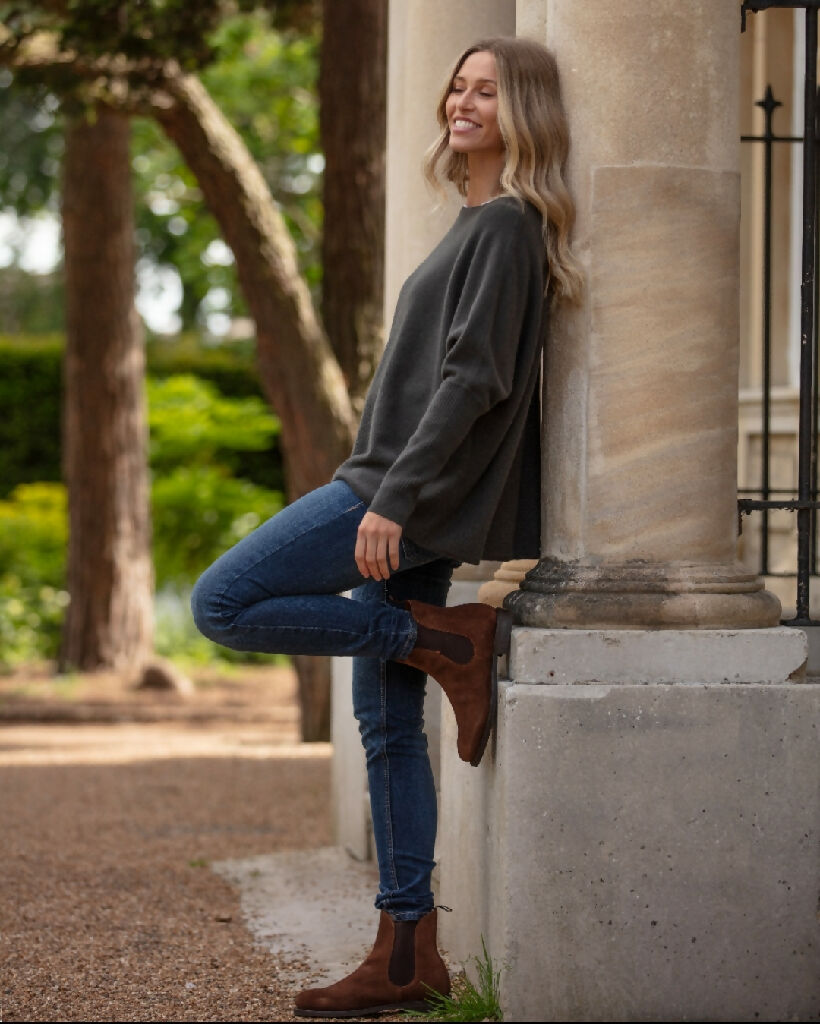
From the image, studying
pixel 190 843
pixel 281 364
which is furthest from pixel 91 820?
pixel 281 364

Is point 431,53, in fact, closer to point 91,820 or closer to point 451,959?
point 451,959

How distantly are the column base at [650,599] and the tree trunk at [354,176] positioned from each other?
4763mm

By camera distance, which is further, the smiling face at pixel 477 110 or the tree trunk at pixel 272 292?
the tree trunk at pixel 272 292

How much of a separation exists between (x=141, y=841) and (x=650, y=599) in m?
3.18

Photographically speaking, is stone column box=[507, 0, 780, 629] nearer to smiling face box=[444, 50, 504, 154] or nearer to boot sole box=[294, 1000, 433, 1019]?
smiling face box=[444, 50, 504, 154]

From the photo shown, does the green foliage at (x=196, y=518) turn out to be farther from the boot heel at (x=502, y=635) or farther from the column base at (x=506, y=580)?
the boot heel at (x=502, y=635)

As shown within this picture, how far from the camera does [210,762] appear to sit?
791 cm

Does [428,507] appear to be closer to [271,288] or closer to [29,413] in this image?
[271,288]

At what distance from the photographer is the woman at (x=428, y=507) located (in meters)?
3.11

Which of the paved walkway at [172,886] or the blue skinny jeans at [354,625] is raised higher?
the blue skinny jeans at [354,625]

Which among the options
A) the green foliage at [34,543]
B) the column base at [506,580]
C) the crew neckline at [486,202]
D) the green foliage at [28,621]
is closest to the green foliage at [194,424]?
the green foliage at [34,543]

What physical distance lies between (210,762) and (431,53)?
4662mm

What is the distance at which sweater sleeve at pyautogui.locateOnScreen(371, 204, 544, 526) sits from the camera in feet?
10.0

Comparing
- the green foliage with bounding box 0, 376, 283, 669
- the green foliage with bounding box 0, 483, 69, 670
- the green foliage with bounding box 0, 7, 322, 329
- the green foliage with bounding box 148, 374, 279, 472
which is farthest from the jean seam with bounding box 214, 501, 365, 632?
the green foliage with bounding box 148, 374, 279, 472
